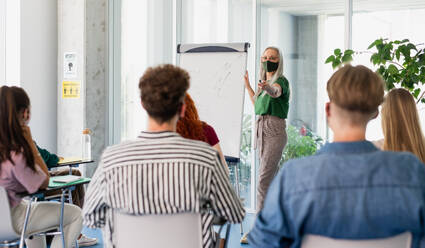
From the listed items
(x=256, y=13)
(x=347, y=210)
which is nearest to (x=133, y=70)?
(x=256, y=13)

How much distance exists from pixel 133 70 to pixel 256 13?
1.93m

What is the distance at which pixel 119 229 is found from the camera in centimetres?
193

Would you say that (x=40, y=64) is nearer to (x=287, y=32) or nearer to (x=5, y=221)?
(x=287, y=32)

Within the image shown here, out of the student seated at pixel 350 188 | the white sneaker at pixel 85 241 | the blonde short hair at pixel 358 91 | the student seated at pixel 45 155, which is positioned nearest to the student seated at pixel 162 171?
the student seated at pixel 350 188

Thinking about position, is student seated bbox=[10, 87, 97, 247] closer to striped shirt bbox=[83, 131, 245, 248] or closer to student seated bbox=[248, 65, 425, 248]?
striped shirt bbox=[83, 131, 245, 248]

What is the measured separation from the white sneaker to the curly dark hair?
2.66 meters

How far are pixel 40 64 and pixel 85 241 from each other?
286cm

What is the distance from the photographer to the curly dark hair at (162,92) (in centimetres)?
191

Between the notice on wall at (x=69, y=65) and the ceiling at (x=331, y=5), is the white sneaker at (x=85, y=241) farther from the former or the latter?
the ceiling at (x=331, y=5)

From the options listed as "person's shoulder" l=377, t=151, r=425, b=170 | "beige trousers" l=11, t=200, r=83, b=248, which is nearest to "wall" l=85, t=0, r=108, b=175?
"beige trousers" l=11, t=200, r=83, b=248

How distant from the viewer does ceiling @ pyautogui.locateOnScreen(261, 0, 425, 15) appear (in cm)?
468

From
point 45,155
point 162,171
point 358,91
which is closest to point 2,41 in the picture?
point 45,155

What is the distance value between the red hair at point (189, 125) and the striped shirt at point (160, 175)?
77 centimetres

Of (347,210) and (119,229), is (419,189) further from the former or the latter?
(119,229)
